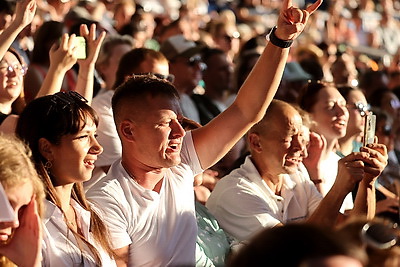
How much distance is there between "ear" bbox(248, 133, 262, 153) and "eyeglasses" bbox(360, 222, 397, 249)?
2790 mm

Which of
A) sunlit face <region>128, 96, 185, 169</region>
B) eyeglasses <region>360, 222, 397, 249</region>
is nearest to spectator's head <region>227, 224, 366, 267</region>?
eyeglasses <region>360, 222, 397, 249</region>

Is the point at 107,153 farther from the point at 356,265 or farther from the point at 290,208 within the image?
the point at 356,265

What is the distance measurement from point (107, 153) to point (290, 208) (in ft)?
3.33

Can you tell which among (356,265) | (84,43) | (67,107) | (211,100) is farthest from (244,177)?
(356,265)

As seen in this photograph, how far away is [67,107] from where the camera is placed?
3965 millimetres

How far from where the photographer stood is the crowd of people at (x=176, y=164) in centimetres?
324

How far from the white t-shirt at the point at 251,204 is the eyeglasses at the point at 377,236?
2.42 m

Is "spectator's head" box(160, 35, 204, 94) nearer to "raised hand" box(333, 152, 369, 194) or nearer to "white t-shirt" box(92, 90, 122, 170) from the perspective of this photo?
"white t-shirt" box(92, 90, 122, 170)

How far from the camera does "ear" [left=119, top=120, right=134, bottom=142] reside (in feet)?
14.3

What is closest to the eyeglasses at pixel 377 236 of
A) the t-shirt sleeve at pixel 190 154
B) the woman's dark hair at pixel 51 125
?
the woman's dark hair at pixel 51 125

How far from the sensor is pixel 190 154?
4551mm

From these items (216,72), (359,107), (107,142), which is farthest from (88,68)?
(216,72)

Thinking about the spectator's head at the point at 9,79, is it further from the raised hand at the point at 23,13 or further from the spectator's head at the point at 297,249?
the spectator's head at the point at 297,249

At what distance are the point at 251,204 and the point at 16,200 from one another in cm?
199
